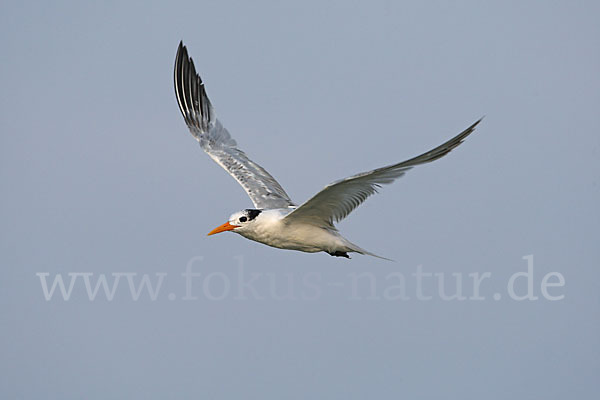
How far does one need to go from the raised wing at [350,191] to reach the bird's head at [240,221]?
22.2 inches

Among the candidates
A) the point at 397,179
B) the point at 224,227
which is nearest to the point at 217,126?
the point at 224,227

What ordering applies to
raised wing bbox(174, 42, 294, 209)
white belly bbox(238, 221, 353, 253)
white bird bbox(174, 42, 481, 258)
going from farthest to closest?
1. raised wing bbox(174, 42, 294, 209)
2. white belly bbox(238, 221, 353, 253)
3. white bird bbox(174, 42, 481, 258)

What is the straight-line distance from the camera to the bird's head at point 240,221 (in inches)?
503

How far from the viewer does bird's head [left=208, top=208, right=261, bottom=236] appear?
41.9 ft

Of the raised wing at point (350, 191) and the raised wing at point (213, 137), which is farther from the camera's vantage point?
the raised wing at point (213, 137)

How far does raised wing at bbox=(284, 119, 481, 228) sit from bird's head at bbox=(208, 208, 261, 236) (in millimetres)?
564

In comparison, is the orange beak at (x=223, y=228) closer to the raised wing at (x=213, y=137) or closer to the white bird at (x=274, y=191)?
the white bird at (x=274, y=191)

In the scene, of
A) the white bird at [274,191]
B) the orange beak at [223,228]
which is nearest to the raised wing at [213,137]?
the white bird at [274,191]

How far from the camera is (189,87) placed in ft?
56.7

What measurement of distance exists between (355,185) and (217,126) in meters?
6.03

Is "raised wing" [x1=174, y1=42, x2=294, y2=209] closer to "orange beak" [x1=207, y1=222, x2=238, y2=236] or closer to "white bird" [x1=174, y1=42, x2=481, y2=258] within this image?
"white bird" [x1=174, y1=42, x2=481, y2=258]

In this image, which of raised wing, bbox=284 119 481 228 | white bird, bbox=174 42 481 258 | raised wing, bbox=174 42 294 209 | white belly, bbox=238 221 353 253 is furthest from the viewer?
raised wing, bbox=174 42 294 209

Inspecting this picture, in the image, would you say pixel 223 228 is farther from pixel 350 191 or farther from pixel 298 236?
pixel 350 191

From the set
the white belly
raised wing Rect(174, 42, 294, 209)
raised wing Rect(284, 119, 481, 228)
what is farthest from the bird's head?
raised wing Rect(174, 42, 294, 209)
